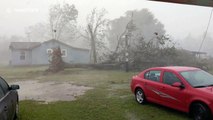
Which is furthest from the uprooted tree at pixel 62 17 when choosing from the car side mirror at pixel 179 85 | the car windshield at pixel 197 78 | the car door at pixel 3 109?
the car door at pixel 3 109

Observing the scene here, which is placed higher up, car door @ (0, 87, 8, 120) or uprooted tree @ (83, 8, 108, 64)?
uprooted tree @ (83, 8, 108, 64)

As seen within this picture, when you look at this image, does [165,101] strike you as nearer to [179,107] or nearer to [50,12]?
[179,107]

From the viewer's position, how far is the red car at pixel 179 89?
253 inches

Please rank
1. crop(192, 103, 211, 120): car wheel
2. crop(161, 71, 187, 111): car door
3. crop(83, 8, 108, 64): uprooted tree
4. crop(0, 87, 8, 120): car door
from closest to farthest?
1. crop(0, 87, 8, 120): car door
2. crop(192, 103, 211, 120): car wheel
3. crop(161, 71, 187, 111): car door
4. crop(83, 8, 108, 64): uprooted tree

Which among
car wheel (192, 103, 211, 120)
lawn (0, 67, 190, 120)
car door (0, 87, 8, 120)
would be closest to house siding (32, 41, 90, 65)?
lawn (0, 67, 190, 120)

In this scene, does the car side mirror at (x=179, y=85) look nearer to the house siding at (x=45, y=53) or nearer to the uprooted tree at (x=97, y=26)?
the uprooted tree at (x=97, y=26)

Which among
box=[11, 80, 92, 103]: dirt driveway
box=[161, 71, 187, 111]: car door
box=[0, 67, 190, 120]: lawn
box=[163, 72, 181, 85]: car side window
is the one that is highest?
box=[163, 72, 181, 85]: car side window

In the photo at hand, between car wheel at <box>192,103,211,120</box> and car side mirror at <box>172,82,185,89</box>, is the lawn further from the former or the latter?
car side mirror at <box>172,82,185,89</box>

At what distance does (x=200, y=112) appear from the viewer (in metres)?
6.46

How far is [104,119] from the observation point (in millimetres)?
7387

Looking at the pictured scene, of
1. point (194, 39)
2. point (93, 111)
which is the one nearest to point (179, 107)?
point (93, 111)

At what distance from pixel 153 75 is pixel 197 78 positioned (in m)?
1.46

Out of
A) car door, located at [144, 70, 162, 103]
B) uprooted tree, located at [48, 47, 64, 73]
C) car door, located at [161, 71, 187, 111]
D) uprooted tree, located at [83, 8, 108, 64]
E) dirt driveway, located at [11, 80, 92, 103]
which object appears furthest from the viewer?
uprooted tree, located at [83, 8, 108, 64]

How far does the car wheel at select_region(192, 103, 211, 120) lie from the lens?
6273 mm
